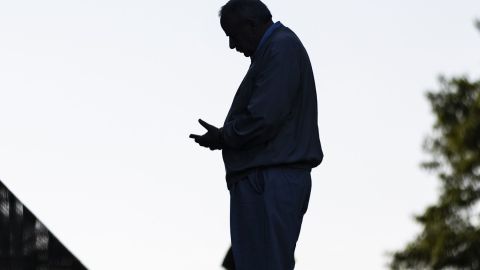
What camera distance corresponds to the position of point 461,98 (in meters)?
39.9

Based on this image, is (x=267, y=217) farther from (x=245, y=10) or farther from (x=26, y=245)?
(x=26, y=245)

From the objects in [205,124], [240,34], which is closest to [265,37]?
[240,34]

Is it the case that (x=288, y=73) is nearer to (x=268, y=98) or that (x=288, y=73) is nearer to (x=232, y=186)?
(x=268, y=98)

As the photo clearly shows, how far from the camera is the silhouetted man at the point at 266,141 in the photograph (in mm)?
5551

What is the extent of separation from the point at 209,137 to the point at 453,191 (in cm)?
3435

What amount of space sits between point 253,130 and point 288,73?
1.05 ft

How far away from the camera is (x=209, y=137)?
564 centimetres

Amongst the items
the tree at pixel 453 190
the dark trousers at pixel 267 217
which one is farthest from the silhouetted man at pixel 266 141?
the tree at pixel 453 190

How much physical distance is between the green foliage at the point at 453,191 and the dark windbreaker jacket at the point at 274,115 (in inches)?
1292

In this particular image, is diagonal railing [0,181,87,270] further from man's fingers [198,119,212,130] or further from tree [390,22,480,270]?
tree [390,22,480,270]

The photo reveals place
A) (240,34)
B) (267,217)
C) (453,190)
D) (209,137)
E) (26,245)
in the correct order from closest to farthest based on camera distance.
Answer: (267,217) < (209,137) < (240,34) < (26,245) < (453,190)

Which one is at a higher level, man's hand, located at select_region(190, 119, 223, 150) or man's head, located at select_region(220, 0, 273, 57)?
man's head, located at select_region(220, 0, 273, 57)

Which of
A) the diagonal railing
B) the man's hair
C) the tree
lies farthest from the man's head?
the tree

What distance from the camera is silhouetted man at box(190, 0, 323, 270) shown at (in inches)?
219
